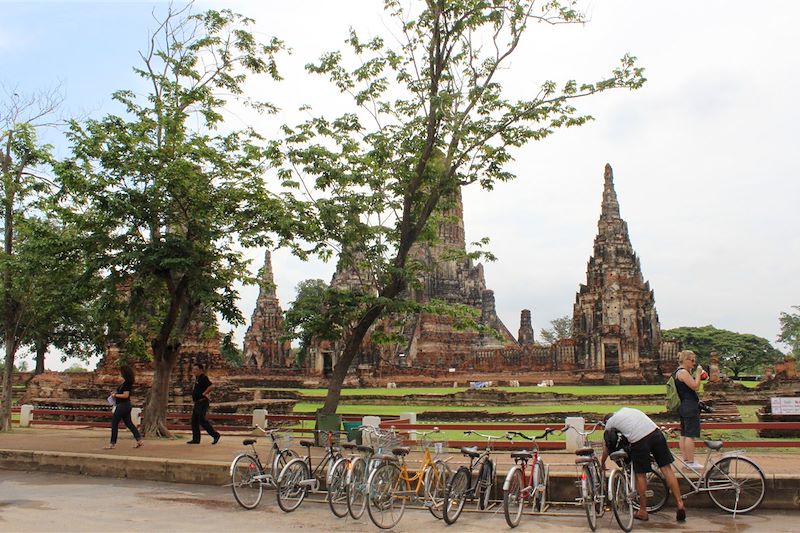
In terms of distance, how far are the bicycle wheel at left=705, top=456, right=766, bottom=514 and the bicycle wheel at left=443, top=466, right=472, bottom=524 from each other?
2.68 m

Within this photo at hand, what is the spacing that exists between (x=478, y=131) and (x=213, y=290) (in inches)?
231

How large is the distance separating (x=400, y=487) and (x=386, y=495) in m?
0.27

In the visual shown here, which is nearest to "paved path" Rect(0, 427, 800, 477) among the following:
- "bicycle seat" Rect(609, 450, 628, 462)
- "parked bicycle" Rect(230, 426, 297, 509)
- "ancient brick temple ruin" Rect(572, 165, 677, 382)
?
"parked bicycle" Rect(230, 426, 297, 509)

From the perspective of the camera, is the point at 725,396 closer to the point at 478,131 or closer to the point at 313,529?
the point at 478,131

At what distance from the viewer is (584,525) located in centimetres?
779

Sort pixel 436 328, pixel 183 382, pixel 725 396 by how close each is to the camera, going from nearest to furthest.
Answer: pixel 183 382 → pixel 725 396 → pixel 436 328

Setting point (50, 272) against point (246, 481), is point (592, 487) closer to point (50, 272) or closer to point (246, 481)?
point (246, 481)

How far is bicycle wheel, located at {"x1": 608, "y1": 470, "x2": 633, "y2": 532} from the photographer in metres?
7.32

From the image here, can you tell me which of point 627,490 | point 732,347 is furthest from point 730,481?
point 732,347

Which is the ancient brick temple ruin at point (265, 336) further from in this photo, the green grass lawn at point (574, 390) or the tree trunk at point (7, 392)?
the tree trunk at point (7, 392)

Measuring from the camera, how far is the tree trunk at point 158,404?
15.0 meters

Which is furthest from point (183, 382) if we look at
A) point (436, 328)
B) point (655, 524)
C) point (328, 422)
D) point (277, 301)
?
point (277, 301)

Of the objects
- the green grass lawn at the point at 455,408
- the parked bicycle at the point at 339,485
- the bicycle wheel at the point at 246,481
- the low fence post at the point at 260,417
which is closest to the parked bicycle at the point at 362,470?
the parked bicycle at the point at 339,485

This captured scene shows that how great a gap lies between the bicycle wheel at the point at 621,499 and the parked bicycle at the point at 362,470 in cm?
237
